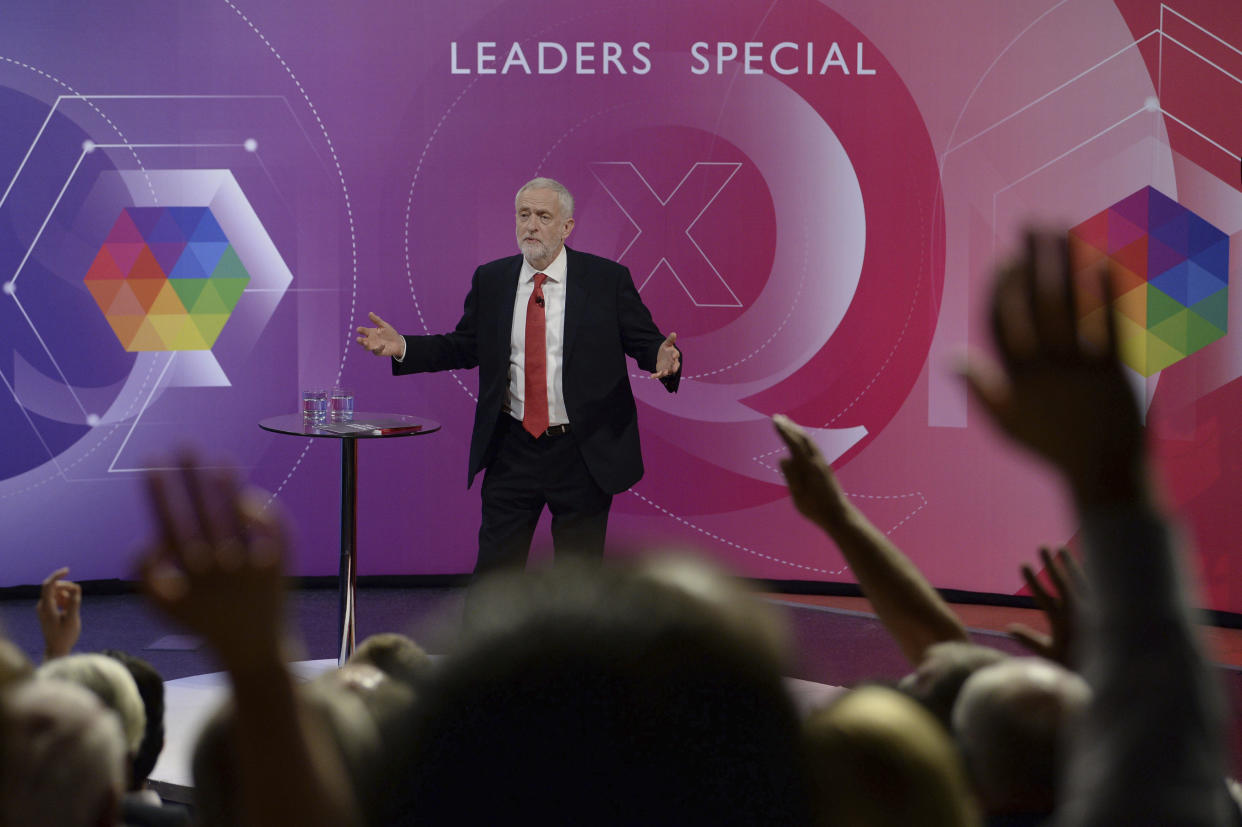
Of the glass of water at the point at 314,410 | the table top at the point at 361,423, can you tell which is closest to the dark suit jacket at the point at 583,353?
the table top at the point at 361,423

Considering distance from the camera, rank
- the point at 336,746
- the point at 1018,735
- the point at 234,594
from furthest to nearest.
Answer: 1. the point at 1018,735
2. the point at 336,746
3. the point at 234,594

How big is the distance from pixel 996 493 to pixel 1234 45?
1913mm

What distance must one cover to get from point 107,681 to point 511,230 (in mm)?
4219

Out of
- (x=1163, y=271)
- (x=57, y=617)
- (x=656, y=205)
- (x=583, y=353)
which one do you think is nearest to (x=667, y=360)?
(x=583, y=353)

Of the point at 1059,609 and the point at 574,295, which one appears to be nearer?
the point at 1059,609

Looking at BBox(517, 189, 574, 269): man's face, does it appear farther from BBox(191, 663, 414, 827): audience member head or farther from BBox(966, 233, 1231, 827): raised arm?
BBox(966, 233, 1231, 827): raised arm

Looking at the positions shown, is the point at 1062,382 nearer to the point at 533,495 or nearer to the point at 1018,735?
the point at 1018,735

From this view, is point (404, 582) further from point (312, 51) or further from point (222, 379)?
point (312, 51)

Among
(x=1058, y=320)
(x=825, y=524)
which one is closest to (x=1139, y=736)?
(x=1058, y=320)

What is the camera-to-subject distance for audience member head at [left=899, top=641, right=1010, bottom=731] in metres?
1.08

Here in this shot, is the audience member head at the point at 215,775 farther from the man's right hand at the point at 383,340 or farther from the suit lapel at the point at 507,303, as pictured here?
the suit lapel at the point at 507,303

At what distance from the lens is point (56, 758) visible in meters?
0.86

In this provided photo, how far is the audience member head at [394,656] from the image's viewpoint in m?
1.11

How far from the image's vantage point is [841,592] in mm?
5609
